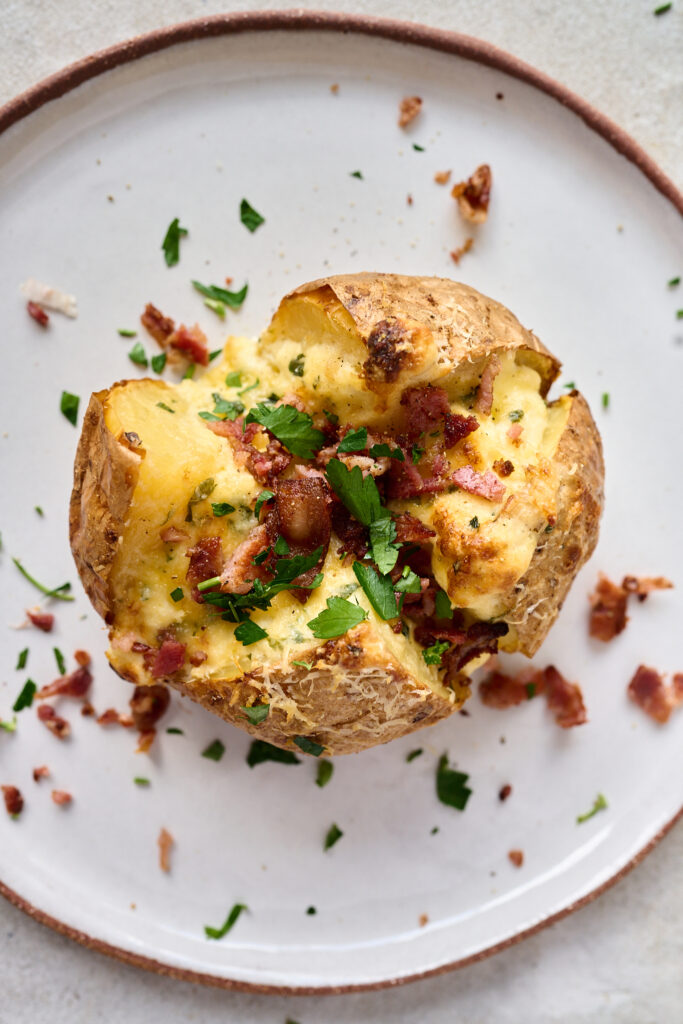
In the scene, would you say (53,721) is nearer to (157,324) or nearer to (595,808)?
(157,324)

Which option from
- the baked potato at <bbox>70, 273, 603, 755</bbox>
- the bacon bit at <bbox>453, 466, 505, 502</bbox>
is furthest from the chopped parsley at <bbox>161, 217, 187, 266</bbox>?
the bacon bit at <bbox>453, 466, 505, 502</bbox>

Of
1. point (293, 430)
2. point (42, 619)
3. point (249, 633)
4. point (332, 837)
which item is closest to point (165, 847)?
point (332, 837)

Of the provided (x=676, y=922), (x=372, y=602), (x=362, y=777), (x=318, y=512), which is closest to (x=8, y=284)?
(x=318, y=512)

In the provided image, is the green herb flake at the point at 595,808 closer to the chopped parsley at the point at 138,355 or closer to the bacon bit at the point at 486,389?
the bacon bit at the point at 486,389

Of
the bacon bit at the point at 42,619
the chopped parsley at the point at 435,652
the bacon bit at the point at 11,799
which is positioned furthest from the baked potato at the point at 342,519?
the bacon bit at the point at 11,799

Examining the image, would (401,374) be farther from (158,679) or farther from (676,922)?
(676,922)

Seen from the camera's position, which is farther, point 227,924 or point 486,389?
point 227,924

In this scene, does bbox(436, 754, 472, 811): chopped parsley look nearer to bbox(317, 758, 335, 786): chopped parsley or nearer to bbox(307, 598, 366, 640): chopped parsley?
bbox(317, 758, 335, 786): chopped parsley
